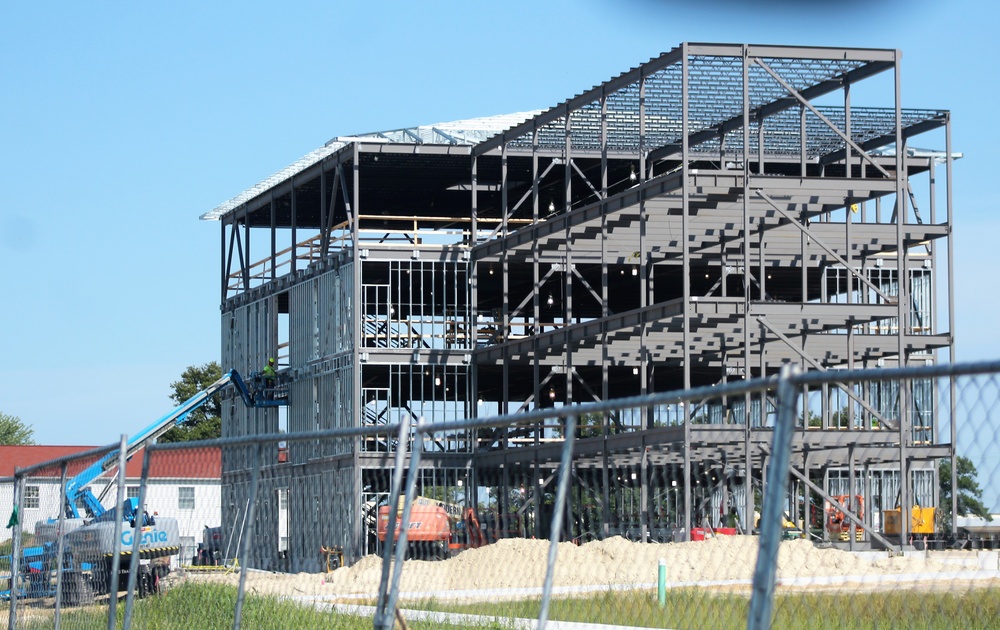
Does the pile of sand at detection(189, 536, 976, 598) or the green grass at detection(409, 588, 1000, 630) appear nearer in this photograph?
the green grass at detection(409, 588, 1000, 630)

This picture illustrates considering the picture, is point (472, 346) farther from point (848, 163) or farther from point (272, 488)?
point (272, 488)

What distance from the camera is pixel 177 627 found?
11.9 meters

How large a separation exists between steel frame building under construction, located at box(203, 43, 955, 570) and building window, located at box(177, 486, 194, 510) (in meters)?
10.6

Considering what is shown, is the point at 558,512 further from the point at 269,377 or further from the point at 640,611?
the point at 269,377

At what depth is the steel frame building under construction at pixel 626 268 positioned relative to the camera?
103 ft

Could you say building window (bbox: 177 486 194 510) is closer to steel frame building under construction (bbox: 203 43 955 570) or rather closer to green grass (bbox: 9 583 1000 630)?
green grass (bbox: 9 583 1000 630)

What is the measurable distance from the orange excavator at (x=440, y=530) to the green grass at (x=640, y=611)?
21.8 inches

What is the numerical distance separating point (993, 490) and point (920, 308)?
45885 mm

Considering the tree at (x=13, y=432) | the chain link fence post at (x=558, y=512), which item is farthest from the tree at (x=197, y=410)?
the chain link fence post at (x=558, y=512)

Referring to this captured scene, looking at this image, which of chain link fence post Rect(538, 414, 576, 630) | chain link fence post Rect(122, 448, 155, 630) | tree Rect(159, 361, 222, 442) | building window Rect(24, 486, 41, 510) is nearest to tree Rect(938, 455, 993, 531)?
chain link fence post Rect(538, 414, 576, 630)

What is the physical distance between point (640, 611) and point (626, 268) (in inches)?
1483

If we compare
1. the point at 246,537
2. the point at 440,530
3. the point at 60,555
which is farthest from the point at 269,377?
the point at 440,530

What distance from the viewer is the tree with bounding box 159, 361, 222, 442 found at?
91312mm

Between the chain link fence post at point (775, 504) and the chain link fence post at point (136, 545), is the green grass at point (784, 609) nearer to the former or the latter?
the chain link fence post at point (775, 504)
